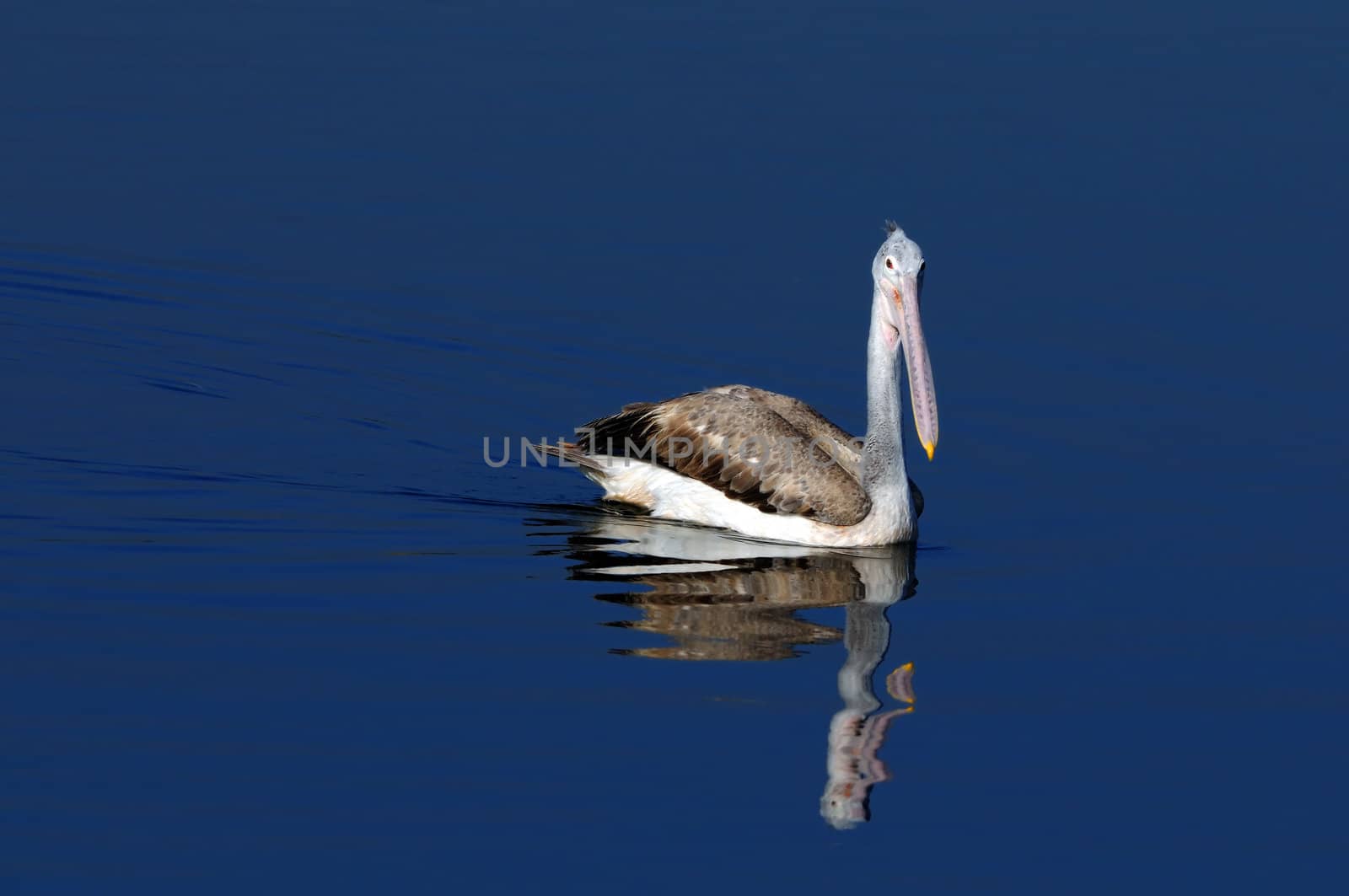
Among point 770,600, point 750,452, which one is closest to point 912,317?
point 750,452

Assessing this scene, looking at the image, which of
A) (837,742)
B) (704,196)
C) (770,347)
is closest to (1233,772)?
(837,742)

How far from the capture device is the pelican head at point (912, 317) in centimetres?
1019

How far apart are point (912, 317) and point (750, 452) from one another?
1196 mm

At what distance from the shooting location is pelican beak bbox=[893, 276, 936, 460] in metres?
10.2

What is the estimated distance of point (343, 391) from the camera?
1241 centimetres

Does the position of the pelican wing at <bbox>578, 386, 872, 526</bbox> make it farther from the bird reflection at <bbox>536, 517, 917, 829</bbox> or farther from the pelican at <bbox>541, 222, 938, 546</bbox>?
the bird reflection at <bbox>536, 517, 917, 829</bbox>

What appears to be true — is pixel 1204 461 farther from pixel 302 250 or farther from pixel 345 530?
pixel 302 250

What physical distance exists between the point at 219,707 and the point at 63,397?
198 inches

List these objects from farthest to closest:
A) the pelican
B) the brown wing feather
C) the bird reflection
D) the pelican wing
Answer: the brown wing feather < the pelican wing < the pelican < the bird reflection

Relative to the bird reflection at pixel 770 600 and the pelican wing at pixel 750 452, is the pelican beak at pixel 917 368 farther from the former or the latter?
the bird reflection at pixel 770 600

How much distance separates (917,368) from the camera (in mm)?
10180

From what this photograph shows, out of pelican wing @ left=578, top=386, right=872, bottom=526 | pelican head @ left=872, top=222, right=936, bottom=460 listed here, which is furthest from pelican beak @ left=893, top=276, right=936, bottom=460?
pelican wing @ left=578, top=386, right=872, bottom=526

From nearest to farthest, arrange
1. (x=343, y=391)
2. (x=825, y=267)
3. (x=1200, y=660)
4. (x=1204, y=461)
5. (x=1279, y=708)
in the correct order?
1. (x=1279, y=708)
2. (x=1200, y=660)
3. (x=1204, y=461)
4. (x=343, y=391)
5. (x=825, y=267)

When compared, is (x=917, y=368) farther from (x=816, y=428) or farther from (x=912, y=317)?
(x=816, y=428)
